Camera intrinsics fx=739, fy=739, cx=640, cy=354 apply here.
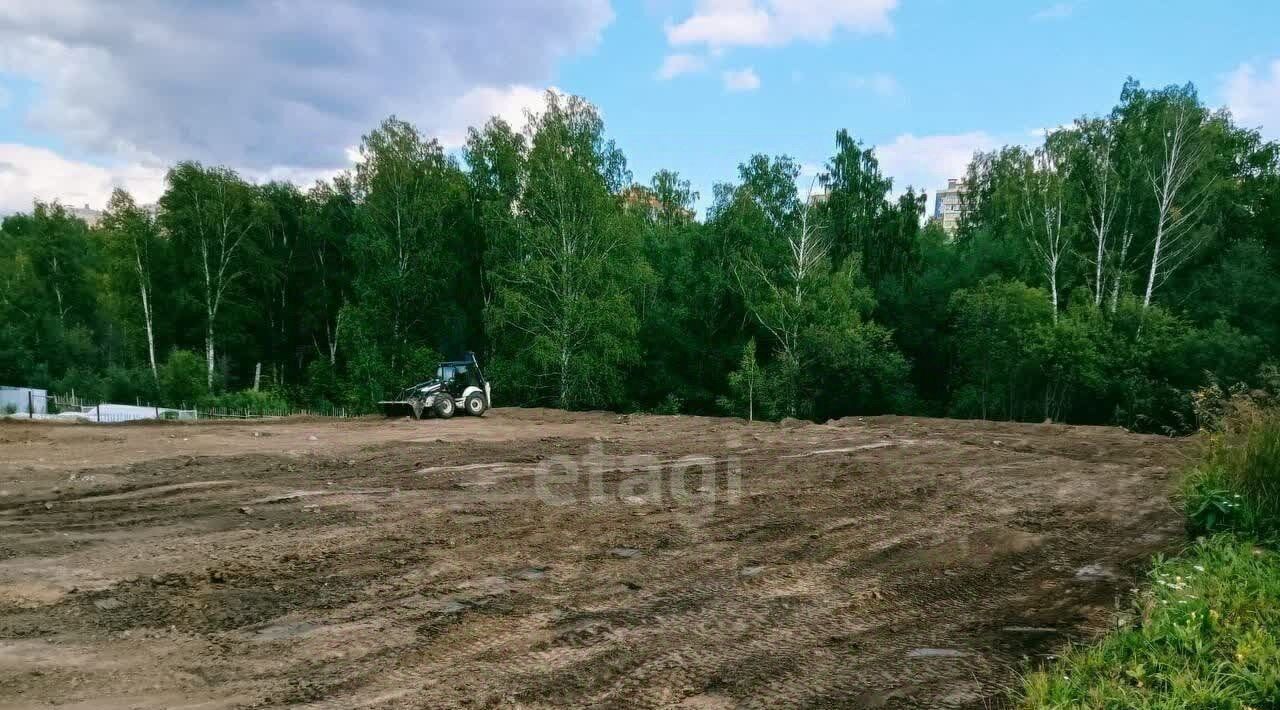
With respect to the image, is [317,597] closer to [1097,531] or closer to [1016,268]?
[1097,531]

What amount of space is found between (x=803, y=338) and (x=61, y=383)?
45.7m

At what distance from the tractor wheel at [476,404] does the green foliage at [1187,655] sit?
2152 centimetres

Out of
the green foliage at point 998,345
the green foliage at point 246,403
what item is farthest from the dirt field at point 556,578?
the green foliage at point 246,403

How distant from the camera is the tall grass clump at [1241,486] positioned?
21.7 feet

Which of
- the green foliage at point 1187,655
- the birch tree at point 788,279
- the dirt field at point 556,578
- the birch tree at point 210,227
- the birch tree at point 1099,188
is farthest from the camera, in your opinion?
the birch tree at point 210,227

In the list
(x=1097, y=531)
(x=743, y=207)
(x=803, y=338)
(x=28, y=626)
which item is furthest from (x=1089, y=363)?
(x=28, y=626)

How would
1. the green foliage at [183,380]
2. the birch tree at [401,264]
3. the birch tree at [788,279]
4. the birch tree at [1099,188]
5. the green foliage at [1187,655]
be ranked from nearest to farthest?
the green foliage at [1187,655] < the birch tree at [1099,188] < the birch tree at [788,279] < the birch tree at [401,264] < the green foliage at [183,380]

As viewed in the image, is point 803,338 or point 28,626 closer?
point 28,626

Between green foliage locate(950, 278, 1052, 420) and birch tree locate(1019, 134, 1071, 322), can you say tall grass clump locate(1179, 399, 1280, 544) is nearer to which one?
green foliage locate(950, 278, 1052, 420)

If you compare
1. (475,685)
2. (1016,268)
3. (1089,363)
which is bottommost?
(475,685)

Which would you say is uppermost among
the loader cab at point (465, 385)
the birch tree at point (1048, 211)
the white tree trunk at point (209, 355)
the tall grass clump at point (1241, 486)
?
the birch tree at point (1048, 211)

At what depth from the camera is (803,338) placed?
106ft

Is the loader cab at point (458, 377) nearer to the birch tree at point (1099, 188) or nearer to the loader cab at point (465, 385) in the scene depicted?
the loader cab at point (465, 385)

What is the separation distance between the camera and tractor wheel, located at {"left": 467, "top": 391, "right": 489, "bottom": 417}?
24.9 meters
